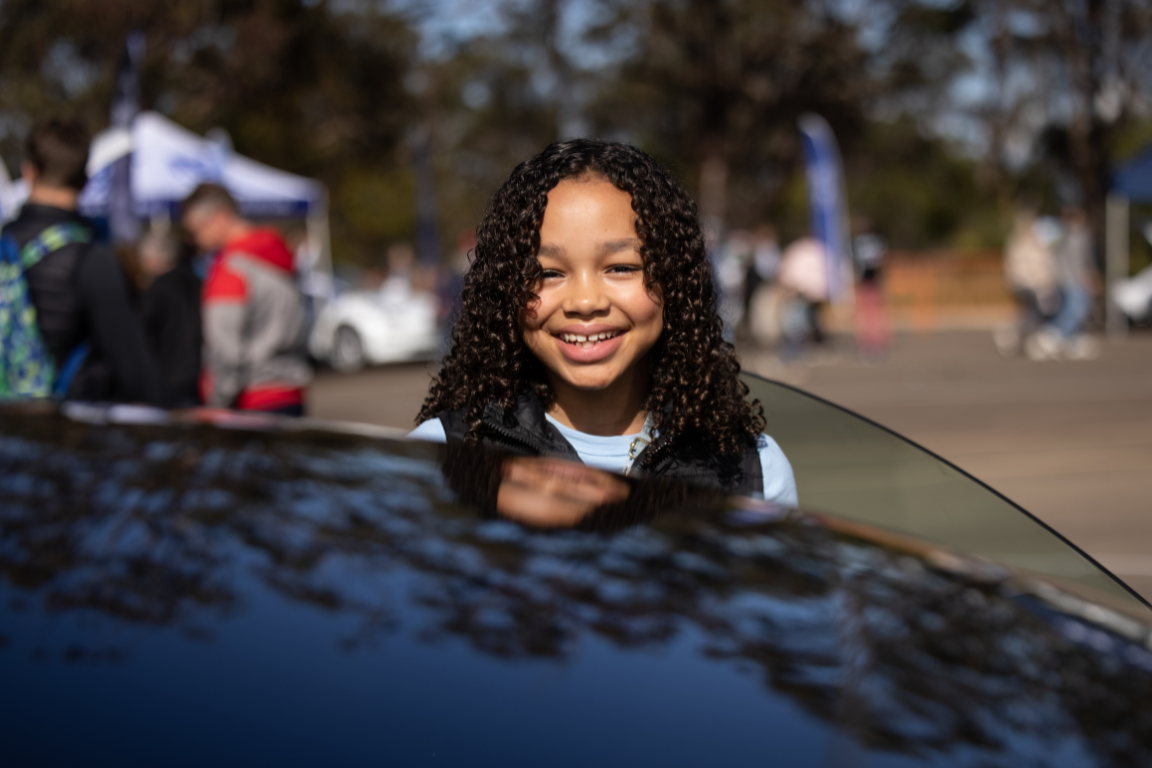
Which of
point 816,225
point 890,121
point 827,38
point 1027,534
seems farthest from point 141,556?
point 890,121

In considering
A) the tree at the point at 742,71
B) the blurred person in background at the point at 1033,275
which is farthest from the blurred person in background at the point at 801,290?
the tree at the point at 742,71

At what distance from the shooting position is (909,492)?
1910 mm

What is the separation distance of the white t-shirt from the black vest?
2 centimetres

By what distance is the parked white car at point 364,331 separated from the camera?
19.5 metres

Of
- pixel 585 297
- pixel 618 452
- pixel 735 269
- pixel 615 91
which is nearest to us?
pixel 585 297

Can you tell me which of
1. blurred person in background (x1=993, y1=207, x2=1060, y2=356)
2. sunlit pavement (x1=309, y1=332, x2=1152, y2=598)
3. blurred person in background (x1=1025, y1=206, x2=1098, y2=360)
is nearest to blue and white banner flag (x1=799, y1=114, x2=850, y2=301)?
sunlit pavement (x1=309, y1=332, x2=1152, y2=598)

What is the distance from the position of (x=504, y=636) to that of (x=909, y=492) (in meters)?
0.78

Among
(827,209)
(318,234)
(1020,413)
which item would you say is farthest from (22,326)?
(318,234)

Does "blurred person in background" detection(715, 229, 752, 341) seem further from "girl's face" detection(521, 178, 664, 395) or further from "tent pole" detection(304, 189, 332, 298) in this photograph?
"girl's face" detection(521, 178, 664, 395)

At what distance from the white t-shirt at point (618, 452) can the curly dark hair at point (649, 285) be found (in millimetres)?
39

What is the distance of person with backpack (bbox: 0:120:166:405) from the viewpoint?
4.45 m

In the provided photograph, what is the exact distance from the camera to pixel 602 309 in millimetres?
2160

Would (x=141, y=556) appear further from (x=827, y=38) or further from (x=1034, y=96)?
(x=1034, y=96)

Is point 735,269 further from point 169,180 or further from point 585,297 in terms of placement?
point 585,297
